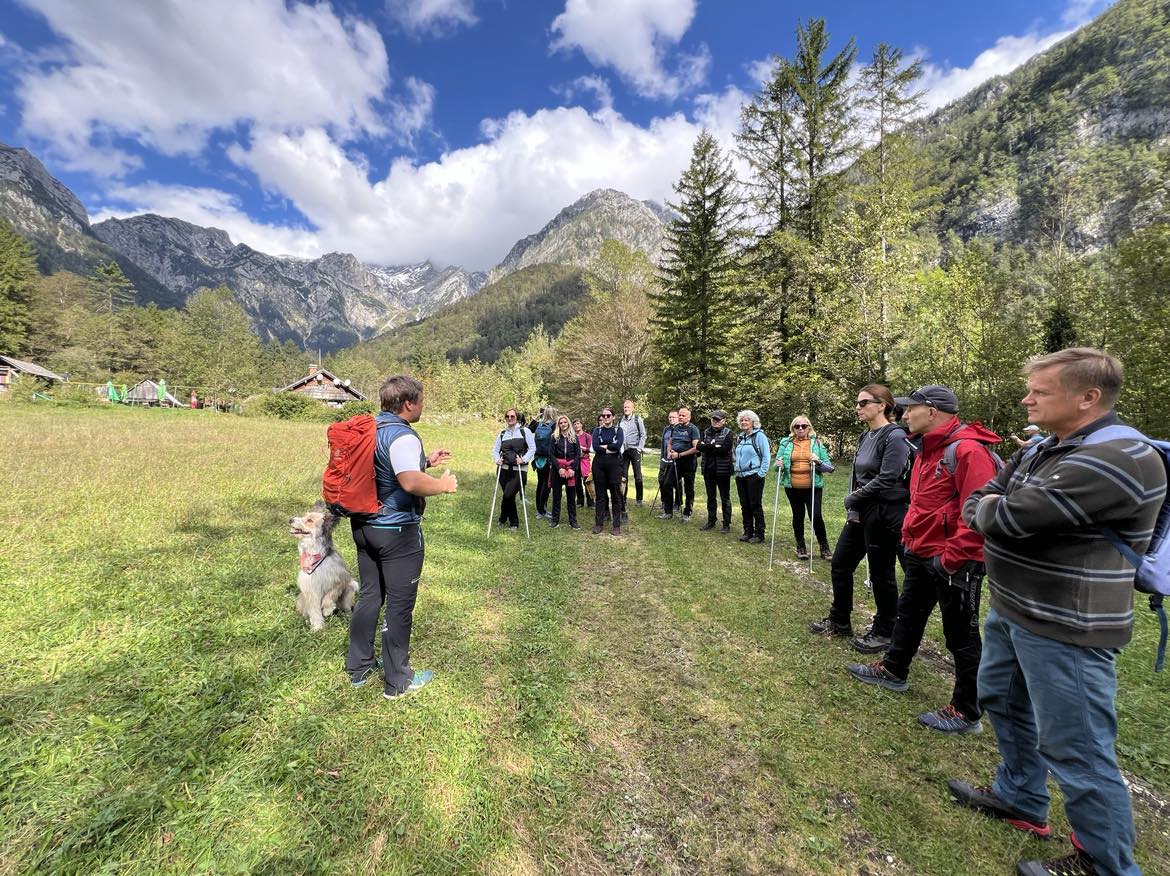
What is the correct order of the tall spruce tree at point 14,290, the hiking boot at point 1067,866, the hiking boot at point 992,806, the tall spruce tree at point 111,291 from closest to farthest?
1. the hiking boot at point 1067,866
2. the hiking boot at point 992,806
3. the tall spruce tree at point 14,290
4. the tall spruce tree at point 111,291

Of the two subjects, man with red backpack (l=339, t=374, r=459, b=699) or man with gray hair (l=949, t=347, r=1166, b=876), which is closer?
man with gray hair (l=949, t=347, r=1166, b=876)

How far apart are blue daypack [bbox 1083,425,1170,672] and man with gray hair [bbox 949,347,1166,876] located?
2 cm

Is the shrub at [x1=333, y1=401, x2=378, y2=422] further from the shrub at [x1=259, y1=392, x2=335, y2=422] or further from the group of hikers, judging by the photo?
the group of hikers

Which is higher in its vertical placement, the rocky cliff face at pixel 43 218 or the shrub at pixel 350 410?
the rocky cliff face at pixel 43 218

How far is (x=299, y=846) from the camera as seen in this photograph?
2410mm

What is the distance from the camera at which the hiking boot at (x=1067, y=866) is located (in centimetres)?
222

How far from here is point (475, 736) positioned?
331 cm

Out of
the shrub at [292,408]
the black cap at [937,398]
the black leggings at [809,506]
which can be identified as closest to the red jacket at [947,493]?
the black cap at [937,398]

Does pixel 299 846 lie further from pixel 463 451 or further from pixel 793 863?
pixel 463 451

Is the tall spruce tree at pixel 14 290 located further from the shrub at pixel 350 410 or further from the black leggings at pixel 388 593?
the black leggings at pixel 388 593

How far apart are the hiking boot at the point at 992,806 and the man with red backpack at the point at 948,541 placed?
0.71 meters

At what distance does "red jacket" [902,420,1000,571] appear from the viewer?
3199mm

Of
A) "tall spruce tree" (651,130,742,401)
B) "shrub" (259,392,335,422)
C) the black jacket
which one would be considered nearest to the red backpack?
the black jacket

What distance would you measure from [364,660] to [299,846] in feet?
4.63
